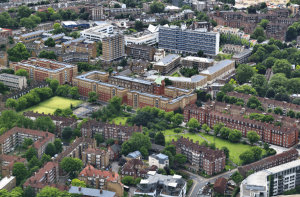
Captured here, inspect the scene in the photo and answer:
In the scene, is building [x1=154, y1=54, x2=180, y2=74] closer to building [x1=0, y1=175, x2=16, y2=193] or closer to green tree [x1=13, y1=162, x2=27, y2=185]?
green tree [x1=13, y1=162, x2=27, y2=185]

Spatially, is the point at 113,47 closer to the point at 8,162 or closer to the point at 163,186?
the point at 8,162

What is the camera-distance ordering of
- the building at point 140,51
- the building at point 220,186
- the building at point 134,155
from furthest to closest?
1. the building at point 140,51
2. the building at point 134,155
3. the building at point 220,186

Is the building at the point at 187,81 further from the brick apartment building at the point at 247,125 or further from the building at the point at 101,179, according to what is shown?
the building at the point at 101,179

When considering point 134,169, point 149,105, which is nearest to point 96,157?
point 134,169

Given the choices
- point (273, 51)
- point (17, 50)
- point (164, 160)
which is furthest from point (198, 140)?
point (17, 50)

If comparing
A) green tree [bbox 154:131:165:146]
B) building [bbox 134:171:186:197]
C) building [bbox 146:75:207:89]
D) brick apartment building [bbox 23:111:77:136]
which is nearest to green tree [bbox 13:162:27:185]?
brick apartment building [bbox 23:111:77:136]

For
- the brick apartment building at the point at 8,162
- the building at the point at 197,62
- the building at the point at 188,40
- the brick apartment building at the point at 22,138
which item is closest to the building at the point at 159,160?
the brick apartment building at the point at 22,138
